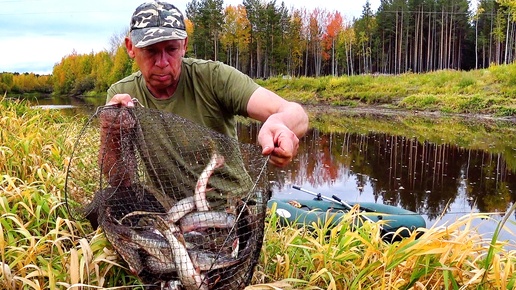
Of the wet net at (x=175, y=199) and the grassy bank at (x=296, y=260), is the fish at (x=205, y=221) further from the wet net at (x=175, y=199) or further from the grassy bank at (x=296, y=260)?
the grassy bank at (x=296, y=260)

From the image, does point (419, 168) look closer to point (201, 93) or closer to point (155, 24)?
point (201, 93)

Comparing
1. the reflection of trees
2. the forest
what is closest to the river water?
the reflection of trees

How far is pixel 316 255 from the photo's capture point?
2.38 m

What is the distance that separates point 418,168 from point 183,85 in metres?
8.74

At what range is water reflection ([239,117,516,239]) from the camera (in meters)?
7.60

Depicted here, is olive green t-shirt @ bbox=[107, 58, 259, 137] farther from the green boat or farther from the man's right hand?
the green boat

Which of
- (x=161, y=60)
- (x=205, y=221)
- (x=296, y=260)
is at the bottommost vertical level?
(x=296, y=260)

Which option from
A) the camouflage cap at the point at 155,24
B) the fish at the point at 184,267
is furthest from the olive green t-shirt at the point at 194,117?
the fish at the point at 184,267

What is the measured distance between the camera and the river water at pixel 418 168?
7.62 m

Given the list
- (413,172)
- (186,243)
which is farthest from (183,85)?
(413,172)

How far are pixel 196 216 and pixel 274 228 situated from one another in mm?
1160

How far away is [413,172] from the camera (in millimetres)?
10094

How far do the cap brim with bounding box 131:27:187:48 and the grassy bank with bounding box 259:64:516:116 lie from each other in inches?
798

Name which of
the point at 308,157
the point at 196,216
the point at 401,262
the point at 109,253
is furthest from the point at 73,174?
the point at 308,157
